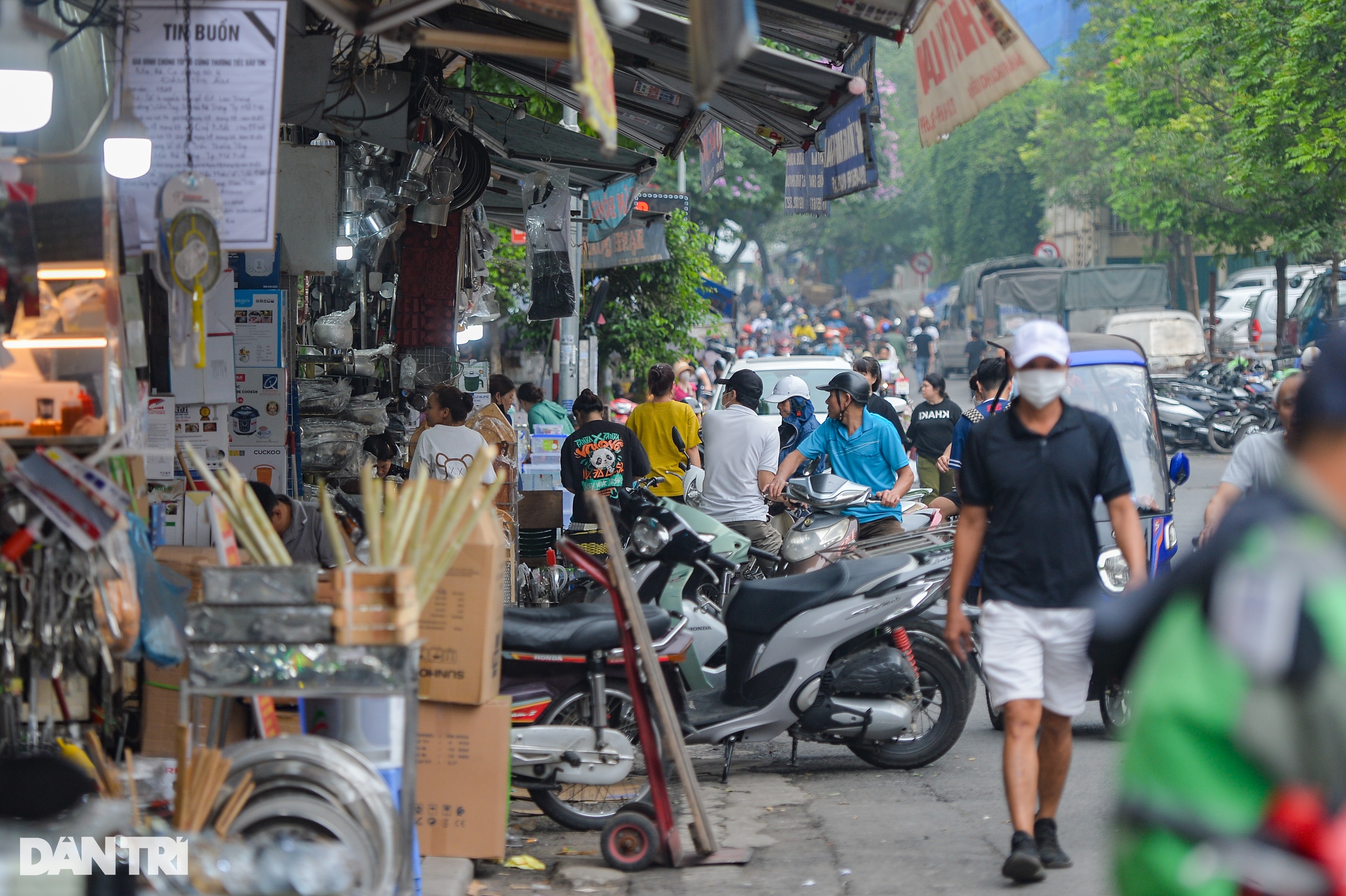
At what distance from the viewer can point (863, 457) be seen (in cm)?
836

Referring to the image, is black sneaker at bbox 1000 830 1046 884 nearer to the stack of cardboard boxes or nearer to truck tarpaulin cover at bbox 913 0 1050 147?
the stack of cardboard boxes

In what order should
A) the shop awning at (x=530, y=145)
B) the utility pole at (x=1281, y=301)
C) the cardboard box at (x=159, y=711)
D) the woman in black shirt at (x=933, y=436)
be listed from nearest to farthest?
the cardboard box at (x=159, y=711) < the shop awning at (x=530, y=145) < the woman in black shirt at (x=933, y=436) < the utility pole at (x=1281, y=301)

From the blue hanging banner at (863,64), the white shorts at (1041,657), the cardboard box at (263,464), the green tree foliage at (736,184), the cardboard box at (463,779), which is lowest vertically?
the cardboard box at (463,779)

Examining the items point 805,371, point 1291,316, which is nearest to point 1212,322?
point 1291,316

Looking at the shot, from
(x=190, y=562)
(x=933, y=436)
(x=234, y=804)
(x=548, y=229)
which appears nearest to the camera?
(x=234, y=804)

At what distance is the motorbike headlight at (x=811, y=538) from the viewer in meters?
7.77

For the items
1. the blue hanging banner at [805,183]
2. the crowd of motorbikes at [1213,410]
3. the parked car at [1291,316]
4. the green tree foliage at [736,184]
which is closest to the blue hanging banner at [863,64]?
the blue hanging banner at [805,183]

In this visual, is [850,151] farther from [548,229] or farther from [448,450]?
[548,229]

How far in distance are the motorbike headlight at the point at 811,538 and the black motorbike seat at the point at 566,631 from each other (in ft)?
7.84

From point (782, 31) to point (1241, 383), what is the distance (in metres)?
18.5

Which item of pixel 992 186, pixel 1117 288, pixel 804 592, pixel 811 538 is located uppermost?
pixel 992 186

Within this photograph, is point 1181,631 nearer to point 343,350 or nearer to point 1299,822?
point 1299,822

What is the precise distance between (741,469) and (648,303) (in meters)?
9.89

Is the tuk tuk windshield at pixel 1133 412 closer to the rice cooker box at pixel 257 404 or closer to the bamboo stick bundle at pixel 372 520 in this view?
the rice cooker box at pixel 257 404
